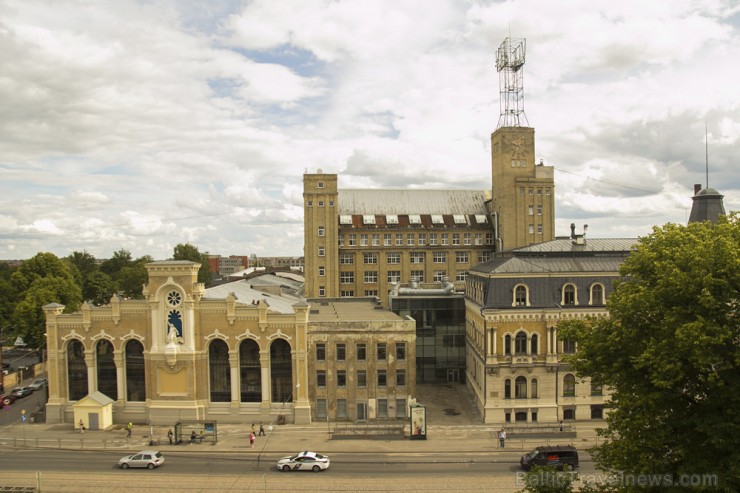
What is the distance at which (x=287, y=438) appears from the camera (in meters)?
56.8

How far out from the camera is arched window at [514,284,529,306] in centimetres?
6131

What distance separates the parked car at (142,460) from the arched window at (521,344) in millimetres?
35041

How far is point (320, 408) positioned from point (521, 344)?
21709 millimetres

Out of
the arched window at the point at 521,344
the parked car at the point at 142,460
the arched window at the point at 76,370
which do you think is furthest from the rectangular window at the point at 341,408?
the arched window at the point at 76,370

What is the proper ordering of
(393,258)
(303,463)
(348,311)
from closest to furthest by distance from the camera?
(303,463)
(348,311)
(393,258)

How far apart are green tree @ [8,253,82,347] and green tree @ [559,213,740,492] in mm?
88579

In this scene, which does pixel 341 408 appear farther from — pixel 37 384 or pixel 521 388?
pixel 37 384

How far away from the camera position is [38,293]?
3787 inches

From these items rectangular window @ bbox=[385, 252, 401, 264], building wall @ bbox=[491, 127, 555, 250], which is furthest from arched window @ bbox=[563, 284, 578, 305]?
rectangular window @ bbox=[385, 252, 401, 264]

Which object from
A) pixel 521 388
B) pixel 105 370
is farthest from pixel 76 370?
pixel 521 388

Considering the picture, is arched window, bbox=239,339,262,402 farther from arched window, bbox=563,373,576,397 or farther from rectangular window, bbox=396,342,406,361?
arched window, bbox=563,373,576,397

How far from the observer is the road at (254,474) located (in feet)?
147

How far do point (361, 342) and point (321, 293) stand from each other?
38681 millimetres

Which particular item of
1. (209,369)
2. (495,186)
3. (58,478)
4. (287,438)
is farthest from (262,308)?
(495,186)
